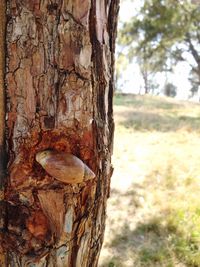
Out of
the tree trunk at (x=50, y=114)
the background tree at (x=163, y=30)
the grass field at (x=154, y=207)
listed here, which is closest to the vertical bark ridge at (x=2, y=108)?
the tree trunk at (x=50, y=114)

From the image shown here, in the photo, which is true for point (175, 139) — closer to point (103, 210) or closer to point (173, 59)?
point (103, 210)

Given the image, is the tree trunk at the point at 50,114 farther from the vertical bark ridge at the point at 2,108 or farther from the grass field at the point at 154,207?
the grass field at the point at 154,207

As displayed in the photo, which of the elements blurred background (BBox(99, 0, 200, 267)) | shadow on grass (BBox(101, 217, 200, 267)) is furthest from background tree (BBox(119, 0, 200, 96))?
shadow on grass (BBox(101, 217, 200, 267))

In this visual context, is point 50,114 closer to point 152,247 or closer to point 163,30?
point 152,247

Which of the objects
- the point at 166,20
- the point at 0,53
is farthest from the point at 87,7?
the point at 166,20

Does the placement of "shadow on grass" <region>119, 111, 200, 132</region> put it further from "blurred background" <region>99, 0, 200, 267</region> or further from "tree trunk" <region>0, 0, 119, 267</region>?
"tree trunk" <region>0, 0, 119, 267</region>

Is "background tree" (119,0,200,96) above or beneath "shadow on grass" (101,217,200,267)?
above
